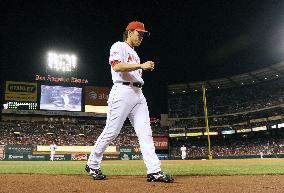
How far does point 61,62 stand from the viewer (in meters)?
39.6

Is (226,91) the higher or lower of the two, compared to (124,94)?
higher

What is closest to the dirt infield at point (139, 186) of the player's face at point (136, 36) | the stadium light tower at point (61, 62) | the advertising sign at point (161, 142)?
the player's face at point (136, 36)

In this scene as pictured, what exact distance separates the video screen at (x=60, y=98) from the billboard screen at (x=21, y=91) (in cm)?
101

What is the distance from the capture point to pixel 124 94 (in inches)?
167

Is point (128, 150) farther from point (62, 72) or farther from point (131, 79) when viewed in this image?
point (131, 79)

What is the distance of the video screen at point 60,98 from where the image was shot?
1384 inches

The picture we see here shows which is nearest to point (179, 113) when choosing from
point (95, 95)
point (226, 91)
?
point (226, 91)

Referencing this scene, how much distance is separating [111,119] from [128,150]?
30.8m

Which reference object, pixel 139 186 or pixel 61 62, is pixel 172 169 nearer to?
pixel 139 186

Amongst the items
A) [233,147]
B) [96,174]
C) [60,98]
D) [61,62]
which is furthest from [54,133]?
[96,174]

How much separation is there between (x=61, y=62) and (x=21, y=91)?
6.78 m

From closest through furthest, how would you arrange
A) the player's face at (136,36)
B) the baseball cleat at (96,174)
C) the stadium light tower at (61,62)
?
the baseball cleat at (96,174) → the player's face at (136,36) → the stadium light tower at (61,62)

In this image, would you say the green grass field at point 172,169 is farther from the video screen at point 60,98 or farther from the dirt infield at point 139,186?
the video screen at point 60,98

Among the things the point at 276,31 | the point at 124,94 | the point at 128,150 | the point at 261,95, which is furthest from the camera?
the point at 261,95
